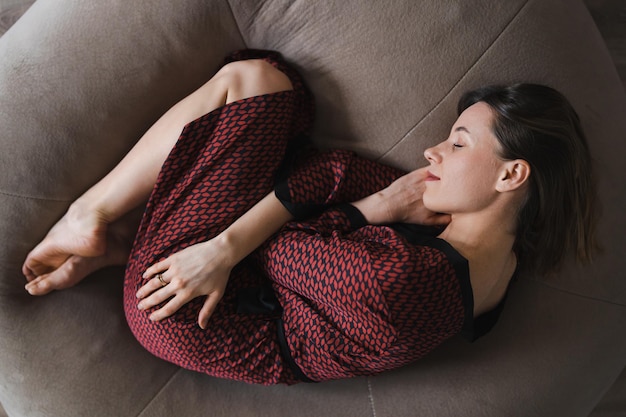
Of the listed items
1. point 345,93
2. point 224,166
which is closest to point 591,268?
point 345,93

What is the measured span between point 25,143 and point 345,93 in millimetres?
688

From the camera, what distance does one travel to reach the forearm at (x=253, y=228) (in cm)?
104

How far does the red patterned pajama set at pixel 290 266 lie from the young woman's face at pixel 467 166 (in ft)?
0.29

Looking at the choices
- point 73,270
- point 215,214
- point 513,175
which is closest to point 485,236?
point 513,175

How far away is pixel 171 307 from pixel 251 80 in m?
0.49

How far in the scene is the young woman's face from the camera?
0.96m

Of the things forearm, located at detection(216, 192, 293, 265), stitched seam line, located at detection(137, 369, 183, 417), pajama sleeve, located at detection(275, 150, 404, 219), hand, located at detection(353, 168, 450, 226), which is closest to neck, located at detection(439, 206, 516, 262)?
hand, located at detection(353, 168, 450, 226)

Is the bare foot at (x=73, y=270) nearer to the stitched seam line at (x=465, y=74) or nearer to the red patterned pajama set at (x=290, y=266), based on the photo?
the red patterned pajama set at (x=290, y=266)

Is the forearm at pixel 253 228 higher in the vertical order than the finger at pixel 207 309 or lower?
higher

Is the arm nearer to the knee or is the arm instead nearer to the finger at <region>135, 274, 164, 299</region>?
the finger at <region>135, 274, 164, 299</region>

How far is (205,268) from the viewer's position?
3.31ft

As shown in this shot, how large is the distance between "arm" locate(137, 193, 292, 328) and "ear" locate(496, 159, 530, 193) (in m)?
0.46

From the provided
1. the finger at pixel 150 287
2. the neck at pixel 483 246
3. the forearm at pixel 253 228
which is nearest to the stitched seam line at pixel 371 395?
the neck at pixel 483 246

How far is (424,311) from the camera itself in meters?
0.92
